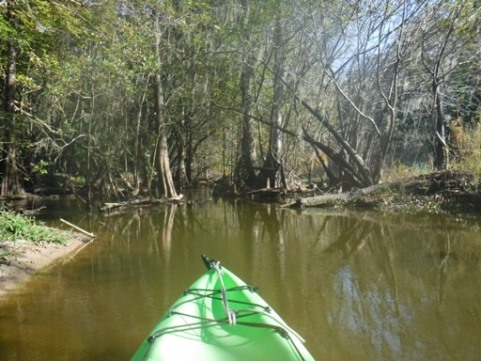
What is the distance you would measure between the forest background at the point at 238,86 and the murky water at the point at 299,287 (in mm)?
4550

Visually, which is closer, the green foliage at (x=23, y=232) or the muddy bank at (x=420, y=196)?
the green foliage at (x=23, y=232)

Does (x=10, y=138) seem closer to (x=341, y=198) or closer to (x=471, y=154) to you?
(x=341, y=198)

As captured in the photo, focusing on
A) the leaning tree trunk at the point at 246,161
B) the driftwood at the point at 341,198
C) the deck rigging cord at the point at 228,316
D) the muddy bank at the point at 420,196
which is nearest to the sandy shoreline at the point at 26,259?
the deck rigging cord at the point at 228,316

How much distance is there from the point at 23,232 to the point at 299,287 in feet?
17.0

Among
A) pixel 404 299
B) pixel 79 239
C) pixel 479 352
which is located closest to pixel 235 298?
pixel 479 352

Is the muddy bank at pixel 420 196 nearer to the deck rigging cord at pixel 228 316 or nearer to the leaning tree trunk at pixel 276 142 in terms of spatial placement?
the leaning tree trunk at pixel 276 142

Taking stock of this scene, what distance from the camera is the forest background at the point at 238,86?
1377cm

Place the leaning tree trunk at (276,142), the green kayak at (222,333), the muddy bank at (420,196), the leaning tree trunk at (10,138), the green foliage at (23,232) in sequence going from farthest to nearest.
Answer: the leaning tree trunk at (276,142), the muddy bank at (420,196), the leaning tree trunk at (10,138), the green foliage at (23,232), the green kayak at (222,333)

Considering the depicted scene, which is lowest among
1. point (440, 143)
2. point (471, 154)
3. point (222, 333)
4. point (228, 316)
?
point (222, 333)

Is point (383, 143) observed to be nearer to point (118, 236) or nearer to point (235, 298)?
point (118, 236)

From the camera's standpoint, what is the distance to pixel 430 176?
14539 mm

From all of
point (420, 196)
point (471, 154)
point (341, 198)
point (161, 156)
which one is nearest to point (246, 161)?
point (161, 156)

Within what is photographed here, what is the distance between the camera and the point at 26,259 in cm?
800

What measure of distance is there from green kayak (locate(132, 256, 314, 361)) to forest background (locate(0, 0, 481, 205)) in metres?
7.56
